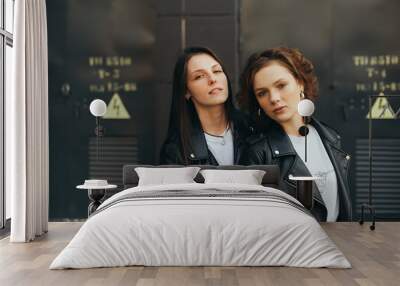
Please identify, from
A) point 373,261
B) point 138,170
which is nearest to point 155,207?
point 373,261

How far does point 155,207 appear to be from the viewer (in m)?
4.70

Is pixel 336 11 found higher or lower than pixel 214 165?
higher

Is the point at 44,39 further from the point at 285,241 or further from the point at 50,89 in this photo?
the point at 285,241

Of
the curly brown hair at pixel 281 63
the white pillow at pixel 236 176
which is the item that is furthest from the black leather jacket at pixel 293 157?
the white pillow at pixel 236 176

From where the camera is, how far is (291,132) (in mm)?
7320

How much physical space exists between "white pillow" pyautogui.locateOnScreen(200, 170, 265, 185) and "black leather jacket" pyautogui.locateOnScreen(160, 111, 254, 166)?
0.50 m

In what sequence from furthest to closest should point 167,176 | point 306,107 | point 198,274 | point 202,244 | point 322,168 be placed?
point 322,168
point 306,107
point 167,176
point 202,244
point 198,274

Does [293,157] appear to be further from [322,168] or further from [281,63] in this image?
[281,63]

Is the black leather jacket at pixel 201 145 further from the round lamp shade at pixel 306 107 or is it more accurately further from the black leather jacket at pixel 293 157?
the round lamp shade at pixel 306 107

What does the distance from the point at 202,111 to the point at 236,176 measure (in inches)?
46.0

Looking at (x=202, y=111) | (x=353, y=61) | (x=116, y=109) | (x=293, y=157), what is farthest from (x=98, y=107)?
(x=353, y=61)

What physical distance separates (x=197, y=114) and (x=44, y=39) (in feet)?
7.01

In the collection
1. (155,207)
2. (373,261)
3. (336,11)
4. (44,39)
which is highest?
(336,11)

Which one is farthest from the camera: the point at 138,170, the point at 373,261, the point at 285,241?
the point at 138,170
